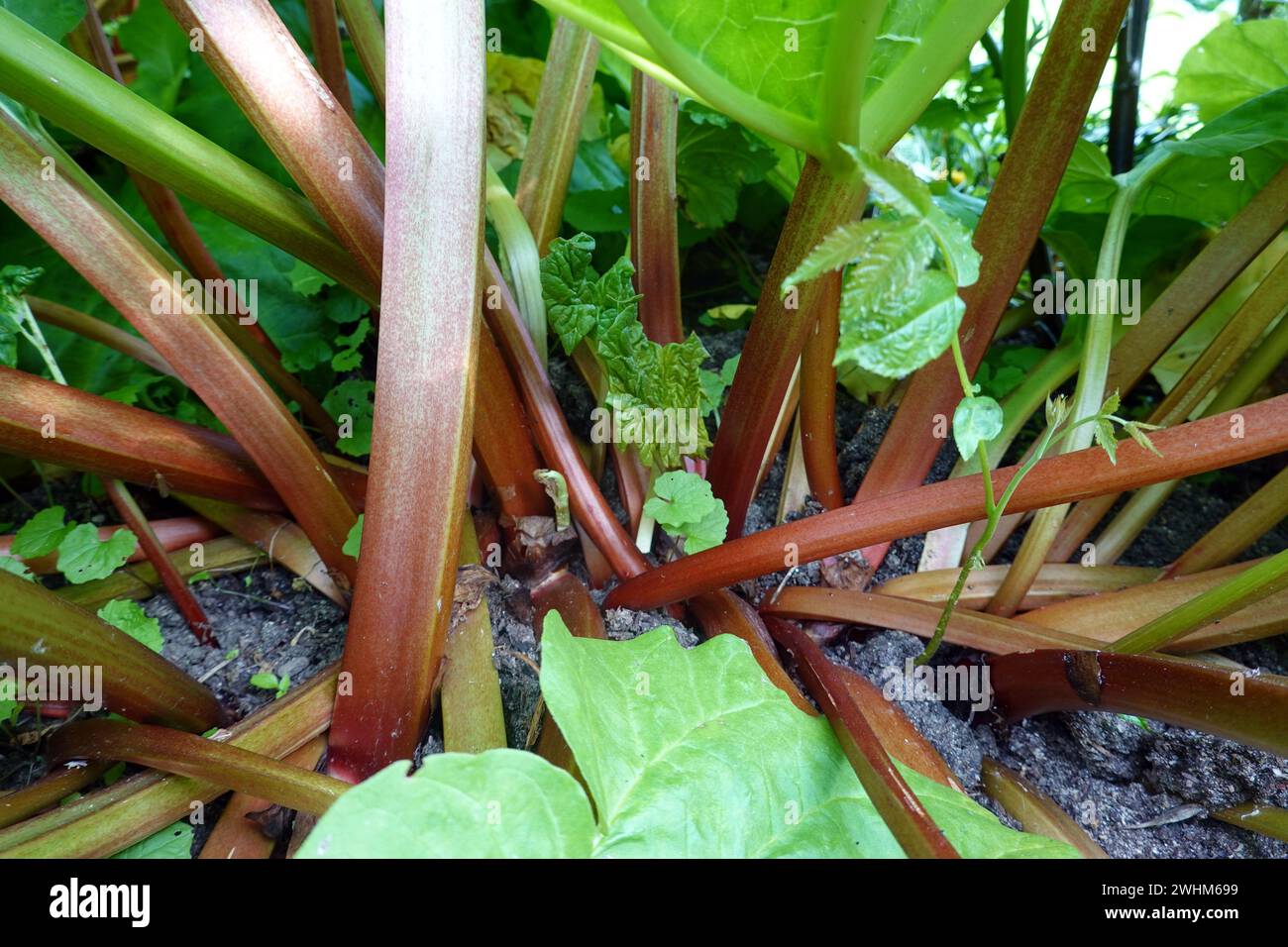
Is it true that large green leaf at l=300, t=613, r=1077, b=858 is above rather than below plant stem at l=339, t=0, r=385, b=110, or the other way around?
below

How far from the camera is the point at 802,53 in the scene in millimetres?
699

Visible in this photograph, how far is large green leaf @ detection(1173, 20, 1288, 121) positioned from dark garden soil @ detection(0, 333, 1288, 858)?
27.1 inches

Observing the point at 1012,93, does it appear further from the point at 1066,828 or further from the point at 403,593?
the point at 403,593

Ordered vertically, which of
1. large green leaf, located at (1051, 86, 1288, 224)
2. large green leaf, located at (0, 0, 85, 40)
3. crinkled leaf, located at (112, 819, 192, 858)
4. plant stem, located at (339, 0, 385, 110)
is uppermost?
plant stem, located at (339, 0, 385, 110)

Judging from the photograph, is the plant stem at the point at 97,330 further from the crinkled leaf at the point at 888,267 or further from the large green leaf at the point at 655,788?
the crinkled leaf at the point at 888,267

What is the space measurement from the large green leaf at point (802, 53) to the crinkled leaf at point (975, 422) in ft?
0.90

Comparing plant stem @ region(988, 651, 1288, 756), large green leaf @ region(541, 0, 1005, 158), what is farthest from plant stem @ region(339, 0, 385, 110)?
plant stem @ region(988, 651, 1288, 756)

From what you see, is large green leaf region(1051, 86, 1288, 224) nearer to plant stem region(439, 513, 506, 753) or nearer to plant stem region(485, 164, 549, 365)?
plant stem region(485, 164, 549, 365)

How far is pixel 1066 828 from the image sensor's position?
794mm

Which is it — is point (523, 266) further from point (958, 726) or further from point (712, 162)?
point (958, 726)

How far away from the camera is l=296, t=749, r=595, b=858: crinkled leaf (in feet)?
1.55

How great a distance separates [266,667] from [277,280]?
0.65m

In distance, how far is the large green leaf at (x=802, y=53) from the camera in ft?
2.18
